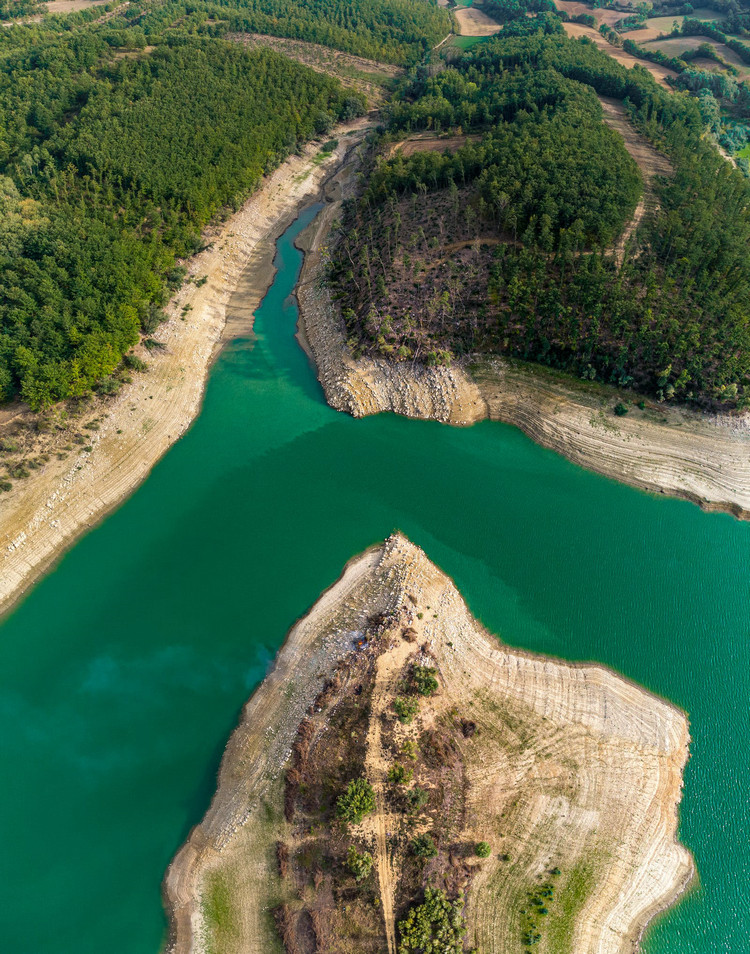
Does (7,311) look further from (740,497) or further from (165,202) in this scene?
(740,497)

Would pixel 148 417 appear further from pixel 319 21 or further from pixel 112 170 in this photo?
pixel 319 21

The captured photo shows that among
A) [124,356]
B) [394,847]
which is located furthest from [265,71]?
[394,847]

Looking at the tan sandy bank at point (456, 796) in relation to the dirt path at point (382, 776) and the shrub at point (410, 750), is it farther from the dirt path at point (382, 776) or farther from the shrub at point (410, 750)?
the shrub at point (410, 750)

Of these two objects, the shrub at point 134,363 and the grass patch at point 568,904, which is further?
the shrub at point 134,363

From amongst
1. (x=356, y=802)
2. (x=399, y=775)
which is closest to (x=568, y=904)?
(x=399, y=775)

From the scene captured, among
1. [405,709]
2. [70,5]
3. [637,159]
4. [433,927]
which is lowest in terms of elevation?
[433,927]

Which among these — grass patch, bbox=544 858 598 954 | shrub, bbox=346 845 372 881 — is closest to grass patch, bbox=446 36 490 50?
grass patch, bbox=544 858 598 954

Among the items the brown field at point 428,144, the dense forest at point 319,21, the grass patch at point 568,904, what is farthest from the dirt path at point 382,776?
the dense forest at point 319,21

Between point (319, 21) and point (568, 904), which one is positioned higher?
point (319, 21)
